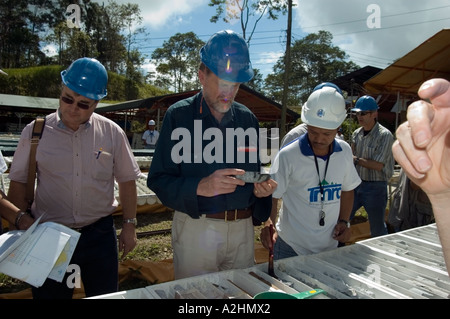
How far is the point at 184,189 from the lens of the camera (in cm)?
160

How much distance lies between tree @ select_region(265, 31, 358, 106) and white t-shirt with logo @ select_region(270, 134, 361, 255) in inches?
1833

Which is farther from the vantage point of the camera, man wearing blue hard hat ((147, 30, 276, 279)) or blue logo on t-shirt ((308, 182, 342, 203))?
blue logo on t-shirt ((308, 182, 342, 203))

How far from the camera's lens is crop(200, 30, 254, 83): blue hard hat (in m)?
1.68

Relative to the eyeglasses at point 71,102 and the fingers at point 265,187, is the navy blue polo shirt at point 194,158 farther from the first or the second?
the eyeglasses at point 71,102

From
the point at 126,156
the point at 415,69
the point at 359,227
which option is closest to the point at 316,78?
the point at 415,69

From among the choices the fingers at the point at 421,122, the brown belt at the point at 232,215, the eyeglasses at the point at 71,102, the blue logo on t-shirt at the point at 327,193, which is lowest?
the brown belt at the point at 232,215

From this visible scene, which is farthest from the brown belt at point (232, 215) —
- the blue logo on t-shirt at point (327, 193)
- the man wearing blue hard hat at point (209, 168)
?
the blue logo on t-shirt at point (327, 193)

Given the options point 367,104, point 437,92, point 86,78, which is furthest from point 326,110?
point 367,104

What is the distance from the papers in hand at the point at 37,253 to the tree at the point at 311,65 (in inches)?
1871

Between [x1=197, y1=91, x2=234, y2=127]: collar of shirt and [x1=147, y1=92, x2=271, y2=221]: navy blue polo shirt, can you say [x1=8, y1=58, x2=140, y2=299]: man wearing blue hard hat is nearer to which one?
[x1=147, y1=92, x2=271, y2=221]: navy blue polo shirt

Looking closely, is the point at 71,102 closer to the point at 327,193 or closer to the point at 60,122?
the point at 60,122

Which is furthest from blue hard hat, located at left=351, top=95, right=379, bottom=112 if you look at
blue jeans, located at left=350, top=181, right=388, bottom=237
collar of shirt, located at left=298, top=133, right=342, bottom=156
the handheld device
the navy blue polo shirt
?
the handheld device

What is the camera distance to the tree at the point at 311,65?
4684 centimetres

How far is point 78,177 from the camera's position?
2.07m
